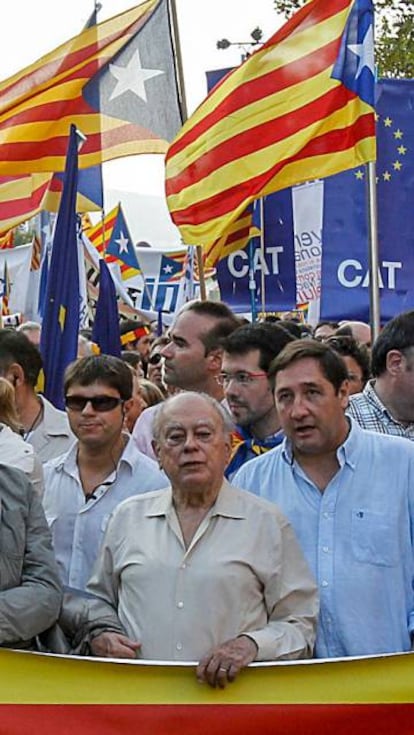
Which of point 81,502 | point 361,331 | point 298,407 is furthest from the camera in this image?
point 361,331

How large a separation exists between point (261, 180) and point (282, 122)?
34 cm

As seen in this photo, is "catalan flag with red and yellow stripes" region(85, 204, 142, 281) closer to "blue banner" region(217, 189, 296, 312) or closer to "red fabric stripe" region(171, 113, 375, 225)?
"blue banner" region(217, 189, 296, 312)

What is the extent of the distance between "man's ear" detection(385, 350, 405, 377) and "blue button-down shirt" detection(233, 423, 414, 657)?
0.96m

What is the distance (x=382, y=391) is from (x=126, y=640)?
1861 millimetres

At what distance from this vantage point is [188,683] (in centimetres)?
402

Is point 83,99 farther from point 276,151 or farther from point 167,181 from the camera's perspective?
point 276,151

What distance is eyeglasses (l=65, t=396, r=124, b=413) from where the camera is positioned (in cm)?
532

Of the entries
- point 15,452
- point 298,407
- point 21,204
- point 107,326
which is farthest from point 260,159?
point 15,452

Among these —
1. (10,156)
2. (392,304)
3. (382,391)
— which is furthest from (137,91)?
(382,391)

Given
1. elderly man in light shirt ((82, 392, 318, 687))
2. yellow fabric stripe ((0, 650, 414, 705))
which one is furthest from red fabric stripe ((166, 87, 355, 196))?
yellow fabric stripe ((0, 650, 414, 705))

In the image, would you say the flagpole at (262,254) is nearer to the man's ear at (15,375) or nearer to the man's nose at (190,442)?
the man's ear at (15,375)

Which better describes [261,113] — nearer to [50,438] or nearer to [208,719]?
[50,438]

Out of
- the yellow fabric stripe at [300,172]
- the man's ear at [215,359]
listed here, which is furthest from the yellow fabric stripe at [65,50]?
the man's ear at [215,359]

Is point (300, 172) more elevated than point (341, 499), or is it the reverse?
point (300, 172)
